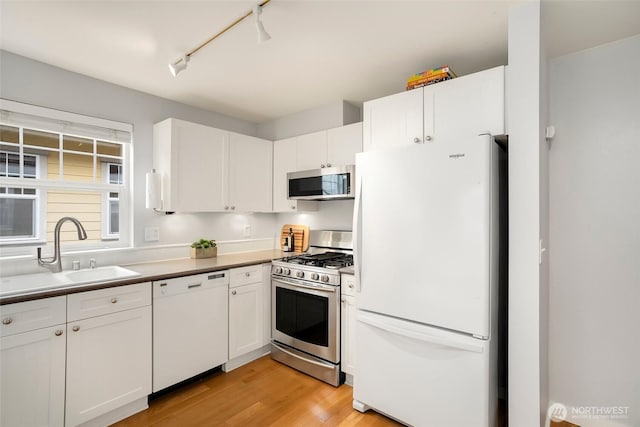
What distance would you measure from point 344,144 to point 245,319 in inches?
72.1

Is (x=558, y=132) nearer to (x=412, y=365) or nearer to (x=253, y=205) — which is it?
(x=412, y=365)

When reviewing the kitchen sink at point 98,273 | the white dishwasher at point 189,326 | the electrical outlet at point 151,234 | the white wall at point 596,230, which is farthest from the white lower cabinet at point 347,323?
the electrical outlet at point 151,234

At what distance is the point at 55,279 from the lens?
2025 millimetres

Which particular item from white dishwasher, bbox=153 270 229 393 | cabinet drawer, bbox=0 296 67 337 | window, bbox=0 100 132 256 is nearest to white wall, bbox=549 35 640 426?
white dishwasher, bbox=153 270 229 393

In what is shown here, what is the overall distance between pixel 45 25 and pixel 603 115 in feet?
11.4

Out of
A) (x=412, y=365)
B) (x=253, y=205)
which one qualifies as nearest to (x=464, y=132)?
(x=412, y=365)

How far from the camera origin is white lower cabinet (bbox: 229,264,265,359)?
8.72 ft

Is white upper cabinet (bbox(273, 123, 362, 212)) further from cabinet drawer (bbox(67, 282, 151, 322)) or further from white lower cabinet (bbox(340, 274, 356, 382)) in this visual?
cabinet drawer (bbox(67, 282, 151, 322))

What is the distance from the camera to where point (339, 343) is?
95.5 inches

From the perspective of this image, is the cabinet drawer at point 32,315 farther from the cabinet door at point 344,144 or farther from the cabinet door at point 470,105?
the cabinet door at point 470,105

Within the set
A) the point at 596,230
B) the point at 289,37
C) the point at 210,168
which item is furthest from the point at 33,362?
the point at 596,230

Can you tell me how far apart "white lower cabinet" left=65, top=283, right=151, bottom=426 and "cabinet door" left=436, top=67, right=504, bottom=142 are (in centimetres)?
232

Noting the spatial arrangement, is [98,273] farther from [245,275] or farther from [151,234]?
[245,275]

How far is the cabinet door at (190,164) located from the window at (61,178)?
0.34 metres
